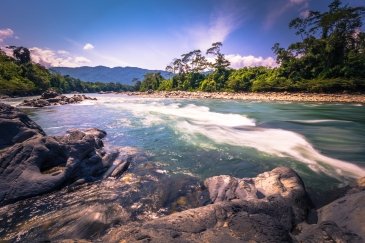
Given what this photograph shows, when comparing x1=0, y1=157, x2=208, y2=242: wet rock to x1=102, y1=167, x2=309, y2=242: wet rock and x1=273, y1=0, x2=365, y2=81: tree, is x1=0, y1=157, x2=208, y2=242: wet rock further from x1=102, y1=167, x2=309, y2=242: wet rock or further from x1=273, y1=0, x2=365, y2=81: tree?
x1=273, y1=0, x2=365, y2=81: tree

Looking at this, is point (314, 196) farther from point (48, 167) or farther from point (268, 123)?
point (268, 123)

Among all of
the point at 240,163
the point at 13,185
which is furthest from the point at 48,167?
the point at 240,163

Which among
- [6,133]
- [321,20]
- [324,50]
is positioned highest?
[321,20]

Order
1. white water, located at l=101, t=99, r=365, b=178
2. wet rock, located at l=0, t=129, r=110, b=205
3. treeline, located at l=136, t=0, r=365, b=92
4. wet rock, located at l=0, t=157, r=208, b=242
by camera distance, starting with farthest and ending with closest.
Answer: treeline, located at l=136, t=0, r=365, b=92 < white water, located at l=101, t=99, r=365, b=178 < wet rock, located at l=0, t=129, r=110, b=205 < wet rock, located at l=0, t=157, r=208, b=242

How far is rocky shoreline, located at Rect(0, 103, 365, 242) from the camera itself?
13.4ft

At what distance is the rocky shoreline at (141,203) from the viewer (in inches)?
161

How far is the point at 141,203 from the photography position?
6.54 metres

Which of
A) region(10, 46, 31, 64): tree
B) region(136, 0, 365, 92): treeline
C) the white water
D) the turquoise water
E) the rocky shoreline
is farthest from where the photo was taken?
region(10, 46, 31, 64): tree

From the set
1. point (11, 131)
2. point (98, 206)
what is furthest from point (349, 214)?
point (11, 131)

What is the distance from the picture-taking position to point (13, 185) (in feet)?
22.0

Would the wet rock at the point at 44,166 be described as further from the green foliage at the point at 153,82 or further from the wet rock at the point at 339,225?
the green foliage at the point at 153,82

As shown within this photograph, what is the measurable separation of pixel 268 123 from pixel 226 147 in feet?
27.3

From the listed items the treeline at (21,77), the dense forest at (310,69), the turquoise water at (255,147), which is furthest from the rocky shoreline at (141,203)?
the treeline at (21,77)

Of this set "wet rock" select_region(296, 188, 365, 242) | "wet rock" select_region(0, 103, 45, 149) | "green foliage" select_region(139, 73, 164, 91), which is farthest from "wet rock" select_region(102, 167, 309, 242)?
"green foliage" select_region(139, 73, 164, 91)
